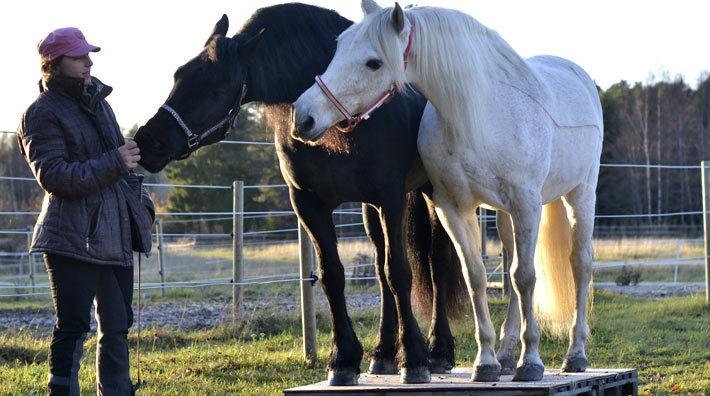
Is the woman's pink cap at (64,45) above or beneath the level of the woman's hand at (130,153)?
above

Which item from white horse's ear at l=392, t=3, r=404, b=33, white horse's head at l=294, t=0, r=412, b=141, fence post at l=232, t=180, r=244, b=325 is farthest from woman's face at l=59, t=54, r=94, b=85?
fence post at l=232, t=180, r=244, b=325

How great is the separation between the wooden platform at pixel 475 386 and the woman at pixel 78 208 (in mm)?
1007

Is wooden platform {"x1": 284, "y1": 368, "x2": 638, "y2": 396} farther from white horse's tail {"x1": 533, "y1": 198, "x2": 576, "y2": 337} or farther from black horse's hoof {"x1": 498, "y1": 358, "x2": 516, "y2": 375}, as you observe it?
white horse's tail {"x1": 533, "y1": 198, "x2": 576, "y2": 337}

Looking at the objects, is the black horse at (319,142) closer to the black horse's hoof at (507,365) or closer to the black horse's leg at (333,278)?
the black horse's leg at (333,278)

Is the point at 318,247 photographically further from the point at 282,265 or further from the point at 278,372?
the point at 282,265

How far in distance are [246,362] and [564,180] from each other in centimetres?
317

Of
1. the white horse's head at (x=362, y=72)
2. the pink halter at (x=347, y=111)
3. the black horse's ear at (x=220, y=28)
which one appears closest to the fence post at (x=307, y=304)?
the black horse's ear at (x=220, y=28)

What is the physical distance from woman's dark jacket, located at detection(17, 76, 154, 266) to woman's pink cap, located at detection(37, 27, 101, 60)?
4.7 inches

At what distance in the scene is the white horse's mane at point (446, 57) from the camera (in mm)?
4680

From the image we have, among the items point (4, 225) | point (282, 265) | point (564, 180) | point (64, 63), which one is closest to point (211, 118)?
point (64, 63)

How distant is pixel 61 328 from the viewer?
464cm

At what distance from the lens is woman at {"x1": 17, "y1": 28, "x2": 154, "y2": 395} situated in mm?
4520

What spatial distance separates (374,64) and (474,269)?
1.20m

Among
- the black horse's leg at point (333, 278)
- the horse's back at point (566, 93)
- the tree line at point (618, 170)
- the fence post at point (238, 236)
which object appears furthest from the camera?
the tree line at point (618, 170)
